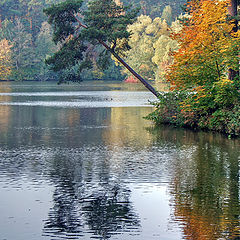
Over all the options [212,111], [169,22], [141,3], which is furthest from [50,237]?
[141,3]

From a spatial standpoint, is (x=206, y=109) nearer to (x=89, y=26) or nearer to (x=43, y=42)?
(x=89, y=26)

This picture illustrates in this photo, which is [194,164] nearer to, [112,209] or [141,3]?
[112,209]

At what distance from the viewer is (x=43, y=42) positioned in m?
116

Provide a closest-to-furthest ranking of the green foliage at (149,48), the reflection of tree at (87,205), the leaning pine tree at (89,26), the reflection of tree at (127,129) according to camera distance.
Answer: the reflection of tree at (87,205), the reflection of tree at (127,129), the leaning pine tree at (89,26), the green foliage at (149,48)

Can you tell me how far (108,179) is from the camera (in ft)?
50.4

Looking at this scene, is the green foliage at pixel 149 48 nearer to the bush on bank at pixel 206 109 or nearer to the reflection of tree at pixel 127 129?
the reflection of tree at pixel 127 129

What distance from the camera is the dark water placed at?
10.5 meters

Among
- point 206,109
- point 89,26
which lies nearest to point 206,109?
point 206,109

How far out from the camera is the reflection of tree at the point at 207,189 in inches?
413

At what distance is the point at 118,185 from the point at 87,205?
246cm

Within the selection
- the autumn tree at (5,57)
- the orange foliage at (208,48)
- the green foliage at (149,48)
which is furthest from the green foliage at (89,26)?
the autumn tree at (5,57)

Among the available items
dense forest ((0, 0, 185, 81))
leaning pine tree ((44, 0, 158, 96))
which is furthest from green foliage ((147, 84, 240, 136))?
dense forest ((0, 0, 185, 81))

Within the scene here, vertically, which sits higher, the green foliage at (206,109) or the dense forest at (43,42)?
the dense forest at (43,42)

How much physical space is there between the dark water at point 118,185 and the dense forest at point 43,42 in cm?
6868
